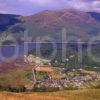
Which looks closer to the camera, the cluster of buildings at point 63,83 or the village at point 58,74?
the cluster of buildings at point 63,83

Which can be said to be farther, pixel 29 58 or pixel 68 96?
pixel 29 58

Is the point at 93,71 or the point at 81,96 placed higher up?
the point at 81,96

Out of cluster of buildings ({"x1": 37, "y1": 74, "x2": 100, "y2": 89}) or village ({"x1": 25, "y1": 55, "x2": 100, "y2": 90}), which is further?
village ({"x1": 25, "y1": 55, "x2": 100, "y2": 90})

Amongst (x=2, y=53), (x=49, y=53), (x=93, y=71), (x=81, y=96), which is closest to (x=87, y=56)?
(x=93, y=71)

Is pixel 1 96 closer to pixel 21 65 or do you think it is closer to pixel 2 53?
pixel 21 65

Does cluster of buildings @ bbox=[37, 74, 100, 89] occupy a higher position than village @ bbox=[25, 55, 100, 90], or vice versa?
cluster of buildings @ bbox=[37, 74, 100, 89]

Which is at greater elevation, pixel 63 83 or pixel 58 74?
pixel 63 83

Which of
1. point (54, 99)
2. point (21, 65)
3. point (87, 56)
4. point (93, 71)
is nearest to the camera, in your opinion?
point (54, 99)

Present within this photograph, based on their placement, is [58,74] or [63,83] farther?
[58,74]

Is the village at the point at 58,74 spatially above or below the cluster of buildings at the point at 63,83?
below

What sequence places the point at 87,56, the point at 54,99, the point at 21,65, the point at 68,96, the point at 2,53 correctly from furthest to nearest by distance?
1. the point at 2,53
2. the point at 21,65
3. the point at 87,56
4. the point at 68,96
5. the point at 54,99
